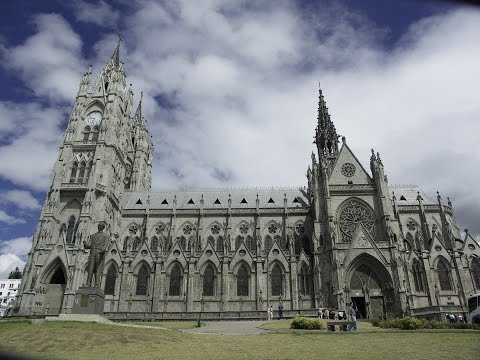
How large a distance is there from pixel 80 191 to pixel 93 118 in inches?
549

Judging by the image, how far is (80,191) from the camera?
4931cm

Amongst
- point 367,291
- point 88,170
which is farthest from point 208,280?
point 88,170

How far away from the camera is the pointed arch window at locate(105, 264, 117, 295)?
1767 inches

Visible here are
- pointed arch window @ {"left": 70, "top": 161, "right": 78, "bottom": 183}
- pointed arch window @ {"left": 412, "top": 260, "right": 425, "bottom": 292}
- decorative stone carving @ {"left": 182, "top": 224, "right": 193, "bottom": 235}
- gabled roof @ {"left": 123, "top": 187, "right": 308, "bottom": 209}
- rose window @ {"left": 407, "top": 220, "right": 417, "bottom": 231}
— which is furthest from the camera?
gabled roof @ {"left": 123, "top": 187, "right": 308, "bottom": 209}

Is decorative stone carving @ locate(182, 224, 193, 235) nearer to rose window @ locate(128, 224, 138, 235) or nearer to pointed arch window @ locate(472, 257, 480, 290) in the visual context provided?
rose window @ locate(128, 224, 138, 235)

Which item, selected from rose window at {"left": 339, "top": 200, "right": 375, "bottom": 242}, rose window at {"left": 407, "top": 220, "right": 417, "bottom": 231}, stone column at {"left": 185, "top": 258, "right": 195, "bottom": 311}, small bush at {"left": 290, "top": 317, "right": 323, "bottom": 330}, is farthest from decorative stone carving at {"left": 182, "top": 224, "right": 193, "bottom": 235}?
rose window at {"left": 407, "top": 220, "right": 417, "bottom": 231}

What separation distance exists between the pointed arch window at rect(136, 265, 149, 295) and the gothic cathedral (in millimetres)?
132

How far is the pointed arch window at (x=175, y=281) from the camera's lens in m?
45.1

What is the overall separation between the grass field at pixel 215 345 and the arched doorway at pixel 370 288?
20889mm

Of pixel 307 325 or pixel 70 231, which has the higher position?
pixel 70 231

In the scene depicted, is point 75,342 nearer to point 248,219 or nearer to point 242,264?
point 242,264

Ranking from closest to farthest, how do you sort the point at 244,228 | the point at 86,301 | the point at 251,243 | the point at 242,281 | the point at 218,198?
the point at 86,301 < the point at 242,281 < the point at 251,243 < the point at 244,228 < the point at 218,198

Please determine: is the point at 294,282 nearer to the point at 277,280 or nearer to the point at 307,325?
the point at 277,280

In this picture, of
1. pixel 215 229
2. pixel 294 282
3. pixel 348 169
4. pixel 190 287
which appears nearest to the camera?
pixel 294 282
